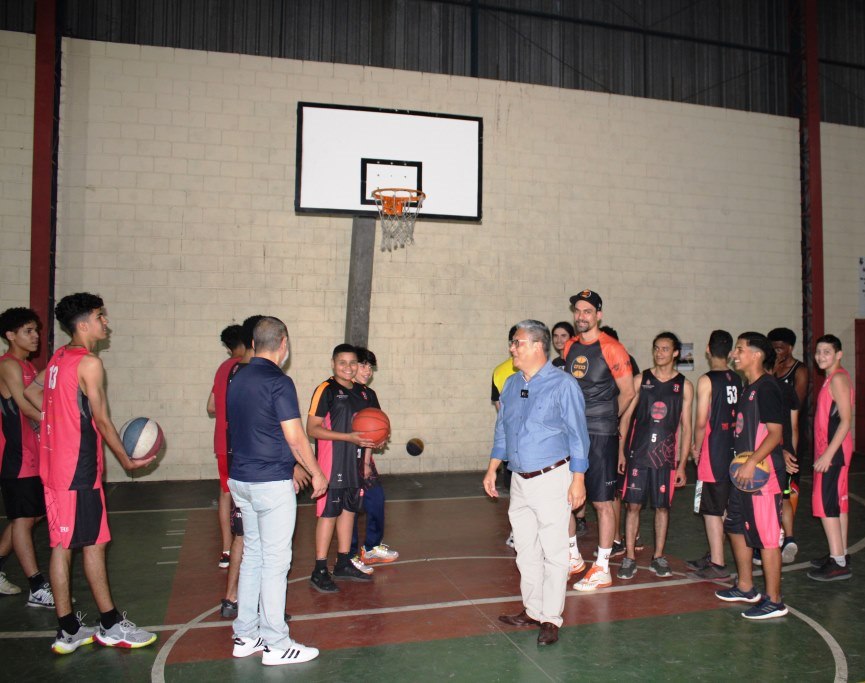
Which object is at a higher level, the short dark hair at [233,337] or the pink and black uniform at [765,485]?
the short dark hair at [233,337]

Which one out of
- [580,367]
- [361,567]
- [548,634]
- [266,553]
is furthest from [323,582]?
[580,367]

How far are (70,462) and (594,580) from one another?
3701 millimetres

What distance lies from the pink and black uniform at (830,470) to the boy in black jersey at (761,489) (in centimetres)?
107

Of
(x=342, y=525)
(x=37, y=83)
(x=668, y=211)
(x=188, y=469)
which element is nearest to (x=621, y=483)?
(x=342, y=525)

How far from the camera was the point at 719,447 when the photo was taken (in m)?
5.46

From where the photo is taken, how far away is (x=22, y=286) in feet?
30.6

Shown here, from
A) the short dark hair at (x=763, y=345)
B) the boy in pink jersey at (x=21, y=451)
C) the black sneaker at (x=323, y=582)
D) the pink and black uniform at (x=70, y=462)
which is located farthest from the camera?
the black sneaker at (x=323, y=582)

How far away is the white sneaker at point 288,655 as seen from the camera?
4051 millimetres

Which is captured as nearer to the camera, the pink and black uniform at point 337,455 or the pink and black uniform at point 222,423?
the pink and black uniform at point 337,455

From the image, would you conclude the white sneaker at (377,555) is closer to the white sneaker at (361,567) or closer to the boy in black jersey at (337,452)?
the white sneaker at (361,567)

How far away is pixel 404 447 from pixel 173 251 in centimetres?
431

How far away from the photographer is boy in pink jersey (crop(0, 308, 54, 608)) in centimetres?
508

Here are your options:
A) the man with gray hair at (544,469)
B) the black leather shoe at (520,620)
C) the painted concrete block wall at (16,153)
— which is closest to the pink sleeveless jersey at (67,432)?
the man with gray hair at (544,469)

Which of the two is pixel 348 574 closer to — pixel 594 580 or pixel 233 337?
pixel 594 580
